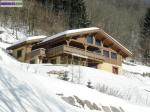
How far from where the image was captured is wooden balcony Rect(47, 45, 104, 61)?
4119 cm

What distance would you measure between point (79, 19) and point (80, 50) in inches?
1135

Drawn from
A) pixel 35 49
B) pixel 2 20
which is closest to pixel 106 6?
pixel 2 20

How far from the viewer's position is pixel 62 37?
41875 millimetres

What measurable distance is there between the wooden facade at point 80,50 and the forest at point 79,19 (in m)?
18.9

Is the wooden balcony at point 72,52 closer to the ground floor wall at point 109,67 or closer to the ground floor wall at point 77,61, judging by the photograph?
the ground floor wall at point 77,61

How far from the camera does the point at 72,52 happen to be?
41625mm

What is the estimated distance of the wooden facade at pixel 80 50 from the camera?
42031 millimetres

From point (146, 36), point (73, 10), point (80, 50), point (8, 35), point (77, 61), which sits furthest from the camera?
point (146, 36)

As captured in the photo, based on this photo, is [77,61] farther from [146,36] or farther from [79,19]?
[146,36]

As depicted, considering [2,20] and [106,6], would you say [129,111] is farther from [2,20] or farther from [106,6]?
[106,6]

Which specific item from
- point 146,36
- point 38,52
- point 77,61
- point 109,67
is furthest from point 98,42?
point 146,36

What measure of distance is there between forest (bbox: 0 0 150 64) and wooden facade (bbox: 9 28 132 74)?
742 inches

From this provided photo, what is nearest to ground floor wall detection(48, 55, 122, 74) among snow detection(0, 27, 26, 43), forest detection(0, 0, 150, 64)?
snow detection(0, 27, 26, 43)

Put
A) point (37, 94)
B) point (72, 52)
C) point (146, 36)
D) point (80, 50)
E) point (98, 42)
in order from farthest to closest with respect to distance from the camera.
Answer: point (146, 36), point (98, 42), point (80, 50), point (72, 52), point (37, 94)
